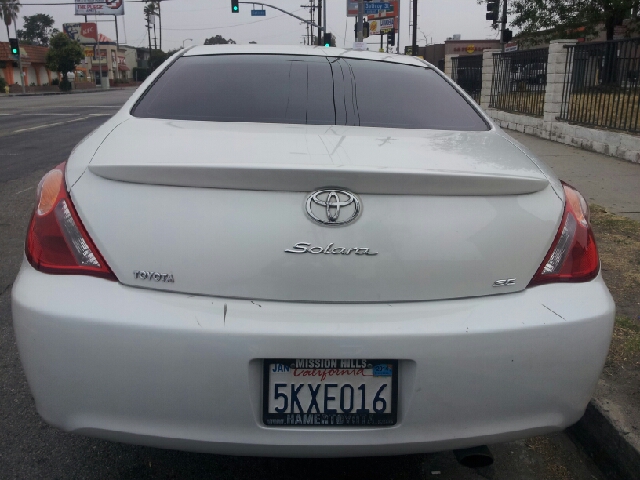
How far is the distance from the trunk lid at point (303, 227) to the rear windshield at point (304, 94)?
2.36 feet

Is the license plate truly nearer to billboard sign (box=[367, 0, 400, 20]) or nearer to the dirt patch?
the dirt patch

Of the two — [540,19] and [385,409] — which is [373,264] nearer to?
[385,409]

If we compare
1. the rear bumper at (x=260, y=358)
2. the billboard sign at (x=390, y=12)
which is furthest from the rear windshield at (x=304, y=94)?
the billboard sign at (x=390, y=12)

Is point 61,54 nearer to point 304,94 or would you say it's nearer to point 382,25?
point 382,25

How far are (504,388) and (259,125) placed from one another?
128cm

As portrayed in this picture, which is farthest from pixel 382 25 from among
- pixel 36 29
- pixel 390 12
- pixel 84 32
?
pixel 36 29

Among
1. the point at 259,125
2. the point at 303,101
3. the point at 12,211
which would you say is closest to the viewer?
the point at 259,125

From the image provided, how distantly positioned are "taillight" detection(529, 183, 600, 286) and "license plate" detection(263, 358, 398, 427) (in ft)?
1.84

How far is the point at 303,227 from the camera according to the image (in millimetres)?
1803

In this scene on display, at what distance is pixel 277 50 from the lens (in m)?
3.22

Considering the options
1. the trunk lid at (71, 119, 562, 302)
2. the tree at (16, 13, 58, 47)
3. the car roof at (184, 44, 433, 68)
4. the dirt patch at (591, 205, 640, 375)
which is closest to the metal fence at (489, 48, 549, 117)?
the dirt patch at (591, 205, 640, 375)

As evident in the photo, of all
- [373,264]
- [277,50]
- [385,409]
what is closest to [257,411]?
[385,409]

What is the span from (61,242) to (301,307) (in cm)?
75

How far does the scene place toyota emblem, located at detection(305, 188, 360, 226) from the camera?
1.80m
